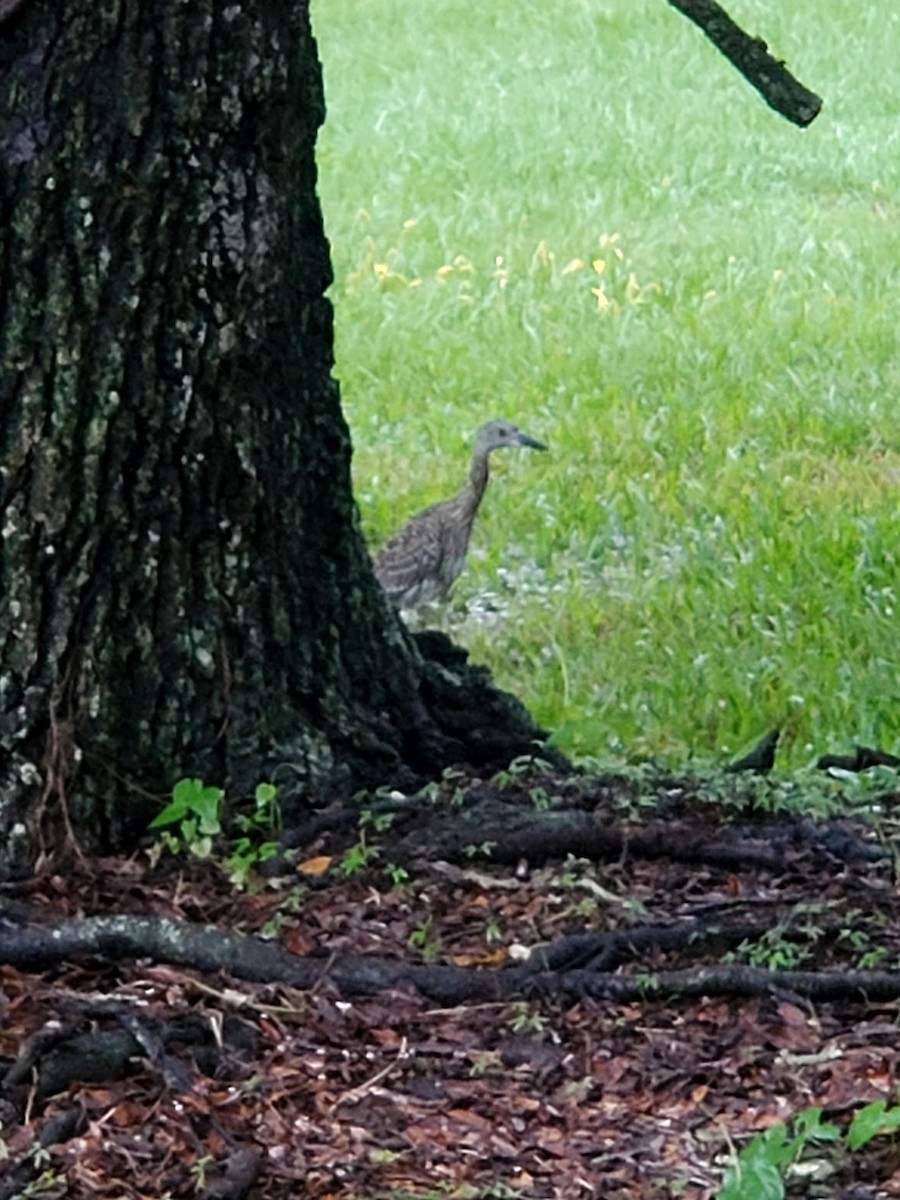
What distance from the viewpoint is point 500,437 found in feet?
29.4

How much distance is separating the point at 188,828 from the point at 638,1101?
1.05 metres

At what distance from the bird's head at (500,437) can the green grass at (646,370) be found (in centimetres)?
29

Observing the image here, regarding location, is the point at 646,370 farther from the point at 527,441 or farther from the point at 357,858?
the point at 357,858

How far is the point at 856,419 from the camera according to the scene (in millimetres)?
9773

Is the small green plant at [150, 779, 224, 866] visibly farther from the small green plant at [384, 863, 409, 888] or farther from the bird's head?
the bird's head

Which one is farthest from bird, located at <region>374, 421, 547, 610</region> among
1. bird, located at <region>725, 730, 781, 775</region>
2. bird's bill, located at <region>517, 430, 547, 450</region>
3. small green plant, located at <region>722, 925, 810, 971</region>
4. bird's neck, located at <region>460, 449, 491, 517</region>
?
small green plant, located at <region>722, 925, 810, 971</region>

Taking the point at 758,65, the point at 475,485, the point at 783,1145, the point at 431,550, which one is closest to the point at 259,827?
the point at 783,1145

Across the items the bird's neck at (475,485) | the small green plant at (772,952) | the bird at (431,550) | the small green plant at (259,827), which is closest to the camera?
the small green plant at (772,952)

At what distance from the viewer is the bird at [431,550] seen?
8.10m

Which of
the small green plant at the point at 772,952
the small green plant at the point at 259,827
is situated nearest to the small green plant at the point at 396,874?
the small green plant at the point at 259,827

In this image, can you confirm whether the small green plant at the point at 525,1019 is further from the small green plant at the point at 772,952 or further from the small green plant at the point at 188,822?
the small green plant at the point at 188,822

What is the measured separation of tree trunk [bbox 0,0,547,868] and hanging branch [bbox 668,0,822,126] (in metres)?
0.79

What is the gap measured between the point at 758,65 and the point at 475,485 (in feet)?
13.1

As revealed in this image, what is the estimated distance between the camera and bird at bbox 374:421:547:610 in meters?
8.10
